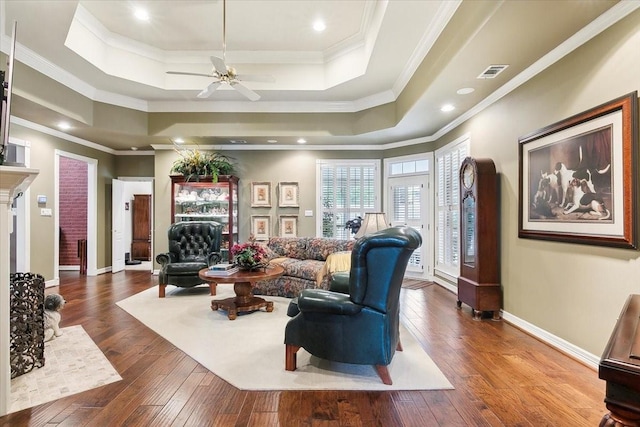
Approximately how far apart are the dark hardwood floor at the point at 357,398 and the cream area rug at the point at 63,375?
8 centimetres

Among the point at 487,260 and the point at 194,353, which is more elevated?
the point at 487,260

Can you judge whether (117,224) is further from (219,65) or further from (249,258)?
(219,65)

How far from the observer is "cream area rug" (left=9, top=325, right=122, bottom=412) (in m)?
2.21

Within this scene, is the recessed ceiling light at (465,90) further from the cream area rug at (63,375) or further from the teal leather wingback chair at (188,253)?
the cream area rug at (63,375)

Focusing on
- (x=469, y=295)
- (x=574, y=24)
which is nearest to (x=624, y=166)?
(x=574, y=24)

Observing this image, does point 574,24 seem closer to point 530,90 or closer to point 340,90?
point 530,90

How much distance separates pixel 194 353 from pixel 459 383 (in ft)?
7.29

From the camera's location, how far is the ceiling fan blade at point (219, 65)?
11.2ft

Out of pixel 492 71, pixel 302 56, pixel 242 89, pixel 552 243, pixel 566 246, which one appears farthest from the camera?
pixel 302 56

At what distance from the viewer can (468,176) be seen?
4.25m

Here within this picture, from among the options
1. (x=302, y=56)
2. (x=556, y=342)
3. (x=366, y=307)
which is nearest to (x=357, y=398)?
(x=366, y=307)

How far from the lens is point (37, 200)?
18.0 feet

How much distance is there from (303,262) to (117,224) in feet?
16.1

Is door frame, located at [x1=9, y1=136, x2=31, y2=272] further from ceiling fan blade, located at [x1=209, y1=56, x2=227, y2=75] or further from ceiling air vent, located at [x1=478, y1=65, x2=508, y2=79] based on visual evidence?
ceiling air vent, located at [x1=478, y1=65, x2=508, y2=79]
